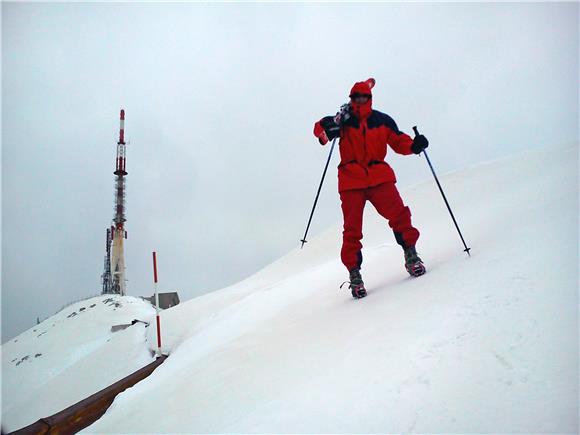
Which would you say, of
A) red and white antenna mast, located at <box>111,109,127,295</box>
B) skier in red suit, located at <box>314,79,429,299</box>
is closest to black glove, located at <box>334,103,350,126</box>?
skier in red suit, located at <box>314,79,429,299</box>

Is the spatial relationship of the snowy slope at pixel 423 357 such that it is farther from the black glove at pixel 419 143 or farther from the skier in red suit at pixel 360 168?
the black glove at pixel 419 143

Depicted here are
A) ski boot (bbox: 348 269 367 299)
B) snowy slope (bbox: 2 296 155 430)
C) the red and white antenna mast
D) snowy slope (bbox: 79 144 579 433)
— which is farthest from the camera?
the red and white antenna mast

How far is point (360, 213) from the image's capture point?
3.29 metres

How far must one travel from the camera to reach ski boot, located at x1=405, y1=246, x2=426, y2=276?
2.89m

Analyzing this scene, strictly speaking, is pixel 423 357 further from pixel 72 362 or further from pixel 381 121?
pixel 72 362

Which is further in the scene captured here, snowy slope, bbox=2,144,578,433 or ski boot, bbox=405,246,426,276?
ski boot, bbox=405,246,426,276

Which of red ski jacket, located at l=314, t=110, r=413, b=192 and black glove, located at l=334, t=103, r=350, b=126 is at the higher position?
black glove, located at l=334, t=103, r=350, b=126

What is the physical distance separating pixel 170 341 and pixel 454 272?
5.44 metres

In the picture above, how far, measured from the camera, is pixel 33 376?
12.8 metres

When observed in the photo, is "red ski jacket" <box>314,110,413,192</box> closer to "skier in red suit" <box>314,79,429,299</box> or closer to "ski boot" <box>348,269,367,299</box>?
"skier in red suit" <box>314,79,429,299</box>

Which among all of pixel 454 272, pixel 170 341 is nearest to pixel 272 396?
pixel 454 272

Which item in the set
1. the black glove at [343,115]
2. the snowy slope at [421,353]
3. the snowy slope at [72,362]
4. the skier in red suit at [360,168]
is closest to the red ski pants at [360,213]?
the skier in red suit at [360,168]

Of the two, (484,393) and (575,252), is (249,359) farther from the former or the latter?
(575,252)

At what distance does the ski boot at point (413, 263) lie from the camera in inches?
114
